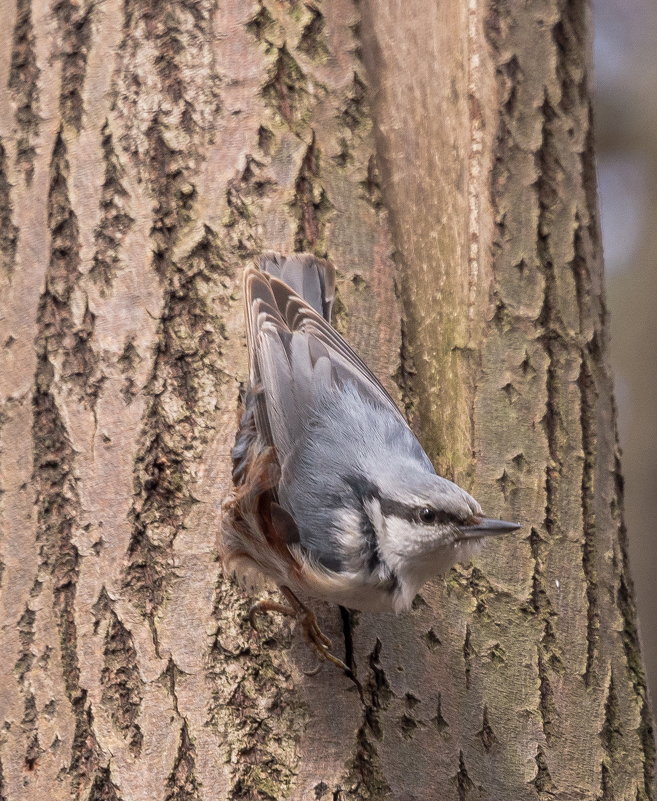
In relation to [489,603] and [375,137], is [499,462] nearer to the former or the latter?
[489,603]

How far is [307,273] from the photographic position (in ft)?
7.53

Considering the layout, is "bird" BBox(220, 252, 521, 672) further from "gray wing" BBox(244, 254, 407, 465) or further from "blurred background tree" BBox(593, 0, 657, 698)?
"blurred background tree" BBox(593, 0, 657, 698)

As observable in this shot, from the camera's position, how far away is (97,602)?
200 cm

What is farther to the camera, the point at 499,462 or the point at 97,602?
the point at 499,462

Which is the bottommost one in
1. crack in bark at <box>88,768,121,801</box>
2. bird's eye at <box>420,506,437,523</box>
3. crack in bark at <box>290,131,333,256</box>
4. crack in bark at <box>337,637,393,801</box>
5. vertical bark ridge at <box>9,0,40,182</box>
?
crack in bark at <box>88,768,121,801</box>

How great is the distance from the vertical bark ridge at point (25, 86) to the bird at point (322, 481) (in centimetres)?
71

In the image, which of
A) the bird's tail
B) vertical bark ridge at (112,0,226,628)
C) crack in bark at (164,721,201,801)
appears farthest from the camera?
the bird's tail

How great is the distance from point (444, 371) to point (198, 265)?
2.41ft

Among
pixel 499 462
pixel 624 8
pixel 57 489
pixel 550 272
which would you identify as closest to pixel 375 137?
pixel 550 272

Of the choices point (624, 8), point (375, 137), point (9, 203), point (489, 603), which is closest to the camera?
point (489, 603)

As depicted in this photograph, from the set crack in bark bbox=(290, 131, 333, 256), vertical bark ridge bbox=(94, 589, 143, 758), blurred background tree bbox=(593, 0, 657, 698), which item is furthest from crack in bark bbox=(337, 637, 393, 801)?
blurred background tree bbox=(593, 0, 657, 698)

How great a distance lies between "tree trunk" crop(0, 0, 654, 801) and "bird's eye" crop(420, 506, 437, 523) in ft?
0.79

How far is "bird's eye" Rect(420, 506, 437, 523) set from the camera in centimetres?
197

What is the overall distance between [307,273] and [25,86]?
3.12 ft
